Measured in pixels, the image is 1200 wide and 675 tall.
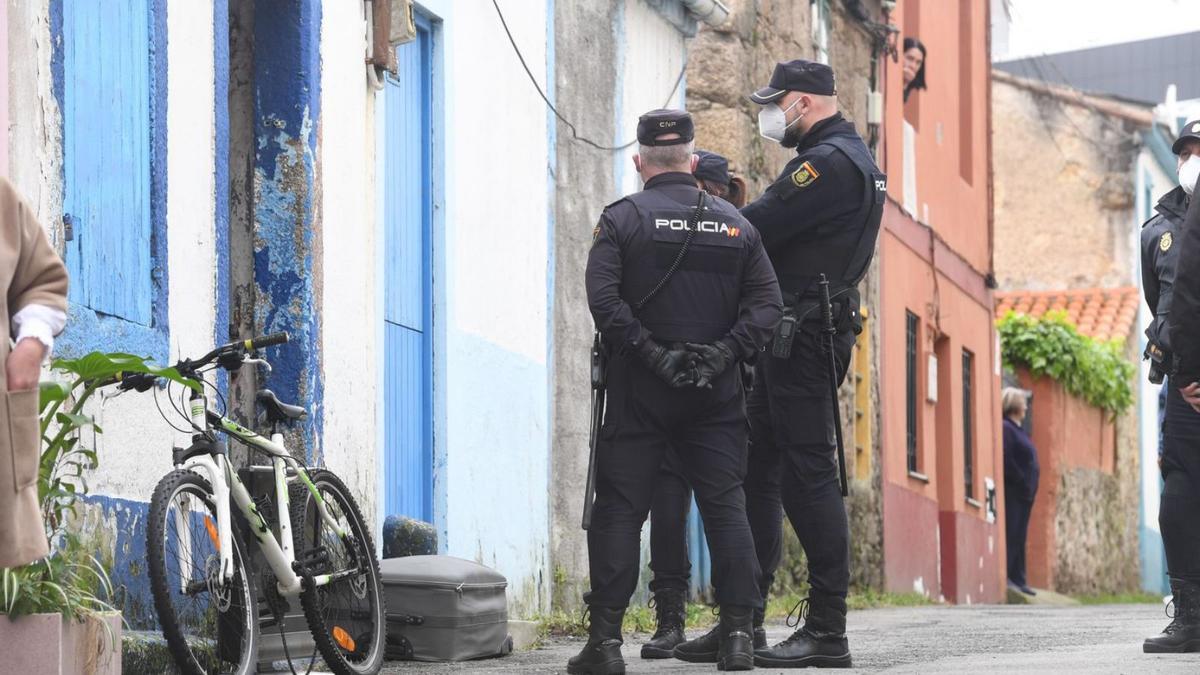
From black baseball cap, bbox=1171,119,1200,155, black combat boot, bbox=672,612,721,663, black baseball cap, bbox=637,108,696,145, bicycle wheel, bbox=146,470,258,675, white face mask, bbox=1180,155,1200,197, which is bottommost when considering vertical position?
black combat boot, bbox=672,612,721,663

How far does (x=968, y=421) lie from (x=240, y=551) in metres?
17.1

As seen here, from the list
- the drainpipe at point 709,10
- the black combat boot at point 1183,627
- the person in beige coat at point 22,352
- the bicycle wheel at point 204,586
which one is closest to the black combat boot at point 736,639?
the bicycle wheel at point 204,586

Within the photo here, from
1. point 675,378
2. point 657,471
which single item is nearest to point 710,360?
point 675,378

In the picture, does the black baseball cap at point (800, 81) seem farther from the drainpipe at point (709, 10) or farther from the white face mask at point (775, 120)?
the drainpipe at point (709, 10)

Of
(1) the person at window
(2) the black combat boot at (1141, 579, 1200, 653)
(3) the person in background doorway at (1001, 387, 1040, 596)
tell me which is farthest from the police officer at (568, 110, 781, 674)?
(3) the person in background doorway at (1001, 387, 1040, 596)

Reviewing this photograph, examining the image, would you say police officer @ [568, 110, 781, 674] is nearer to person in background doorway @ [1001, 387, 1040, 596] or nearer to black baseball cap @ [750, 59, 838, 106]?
black baseball cap @ [750, 59, 838, 106]

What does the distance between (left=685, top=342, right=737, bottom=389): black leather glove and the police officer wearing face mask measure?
0.44 meters

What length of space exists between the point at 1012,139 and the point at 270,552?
27179 mm

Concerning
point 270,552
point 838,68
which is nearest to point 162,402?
point 270,552

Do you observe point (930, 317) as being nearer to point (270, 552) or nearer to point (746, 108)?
point (746, 108)

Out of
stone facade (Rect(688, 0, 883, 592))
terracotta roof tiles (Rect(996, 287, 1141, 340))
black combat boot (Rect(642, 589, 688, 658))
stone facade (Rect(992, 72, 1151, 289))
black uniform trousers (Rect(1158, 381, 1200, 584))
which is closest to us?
black uniform trousers (Rect(1158, 381, 1200, 584))

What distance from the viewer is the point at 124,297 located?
24.0ft

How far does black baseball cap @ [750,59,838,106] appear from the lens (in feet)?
25.8

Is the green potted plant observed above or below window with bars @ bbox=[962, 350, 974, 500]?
below
